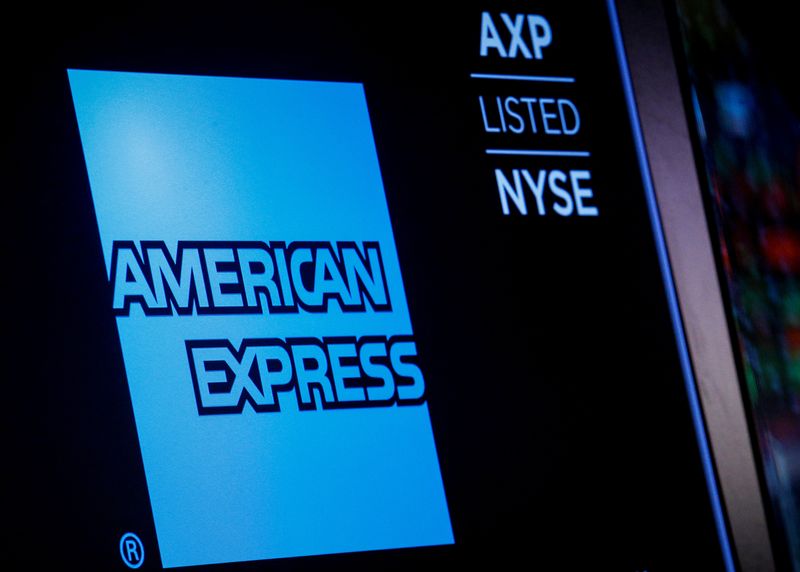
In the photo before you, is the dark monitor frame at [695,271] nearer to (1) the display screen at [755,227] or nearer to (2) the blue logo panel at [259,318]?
(1) the display screen at [755,227]

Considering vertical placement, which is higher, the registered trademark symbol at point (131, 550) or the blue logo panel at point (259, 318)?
the blue logo panel at point (259, 318)

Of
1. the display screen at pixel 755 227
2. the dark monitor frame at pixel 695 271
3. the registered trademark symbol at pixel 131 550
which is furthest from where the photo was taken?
the display screen at pixel 755 227

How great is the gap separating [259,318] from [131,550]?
0.39 m

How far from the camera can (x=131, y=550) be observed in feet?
6.45

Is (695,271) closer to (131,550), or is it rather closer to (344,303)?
(344,303)

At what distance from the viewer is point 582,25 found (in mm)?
2574

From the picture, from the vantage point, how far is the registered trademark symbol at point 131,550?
1959mm

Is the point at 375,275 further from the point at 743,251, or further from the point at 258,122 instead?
the point at 743,251

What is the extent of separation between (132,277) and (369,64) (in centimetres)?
54

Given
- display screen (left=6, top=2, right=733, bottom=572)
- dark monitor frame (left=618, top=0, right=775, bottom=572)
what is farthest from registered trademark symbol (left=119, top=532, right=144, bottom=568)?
dark monitor frame (left=618, top=0, right=775, bottom=572)

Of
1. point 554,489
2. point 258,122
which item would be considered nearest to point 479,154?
point 258,122

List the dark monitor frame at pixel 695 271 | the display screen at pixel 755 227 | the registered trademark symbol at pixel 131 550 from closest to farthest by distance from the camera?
1. the registered trademark symbol at pixel 131 550
2. the dark monitor frame at pixel 695 271
3. the display screen at pixel 755 227

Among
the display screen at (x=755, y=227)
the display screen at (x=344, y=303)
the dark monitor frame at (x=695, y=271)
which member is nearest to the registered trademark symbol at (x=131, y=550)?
the display screen at (x=344, y=303)

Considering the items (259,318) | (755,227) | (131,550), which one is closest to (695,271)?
(755,227)
